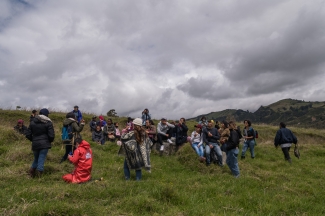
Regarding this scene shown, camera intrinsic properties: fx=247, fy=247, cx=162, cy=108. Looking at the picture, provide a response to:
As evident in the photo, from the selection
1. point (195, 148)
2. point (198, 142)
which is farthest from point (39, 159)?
point (198, 142)

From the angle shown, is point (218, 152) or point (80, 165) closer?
point (80, 165)

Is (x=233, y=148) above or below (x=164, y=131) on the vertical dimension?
below

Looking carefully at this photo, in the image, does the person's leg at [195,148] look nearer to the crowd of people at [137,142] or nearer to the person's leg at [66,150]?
the crowd of people at [137,142]

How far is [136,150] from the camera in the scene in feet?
26.4

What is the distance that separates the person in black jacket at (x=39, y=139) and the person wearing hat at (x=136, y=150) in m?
2.43

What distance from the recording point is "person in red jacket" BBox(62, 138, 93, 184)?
7.57m

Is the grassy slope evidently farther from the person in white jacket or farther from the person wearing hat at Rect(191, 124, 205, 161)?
the person in white jacket

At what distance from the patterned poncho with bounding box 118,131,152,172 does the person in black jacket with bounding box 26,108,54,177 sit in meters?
2.44

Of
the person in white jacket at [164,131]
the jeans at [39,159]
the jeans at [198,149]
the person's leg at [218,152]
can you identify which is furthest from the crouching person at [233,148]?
the jeans at [39,159]

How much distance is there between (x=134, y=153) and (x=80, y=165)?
170 cm

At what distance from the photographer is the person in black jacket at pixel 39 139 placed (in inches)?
308

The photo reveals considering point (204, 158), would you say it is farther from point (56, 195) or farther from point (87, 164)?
point (56, 195)

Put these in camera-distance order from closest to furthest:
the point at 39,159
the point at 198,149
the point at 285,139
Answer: the point at 39,159 < the point at 198,149 < the point at 285,139

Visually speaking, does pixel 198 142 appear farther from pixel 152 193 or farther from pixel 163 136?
pixel 152 193
